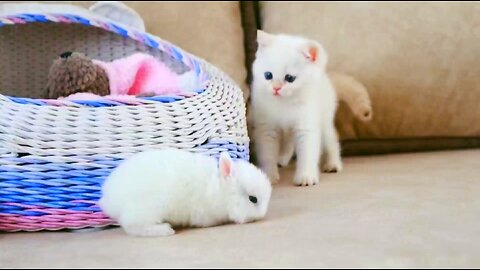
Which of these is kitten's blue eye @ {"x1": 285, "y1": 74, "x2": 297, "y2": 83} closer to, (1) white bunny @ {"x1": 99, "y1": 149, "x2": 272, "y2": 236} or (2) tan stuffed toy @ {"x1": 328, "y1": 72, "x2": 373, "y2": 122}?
(2) tan stuffed toy @ {"x1": 328, "y1": 72, "x2": 373, "y2": 122}

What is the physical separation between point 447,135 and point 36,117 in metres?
1.18

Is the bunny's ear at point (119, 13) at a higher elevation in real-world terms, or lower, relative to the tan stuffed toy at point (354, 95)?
higher

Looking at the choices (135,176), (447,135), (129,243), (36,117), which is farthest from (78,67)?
(447,135)

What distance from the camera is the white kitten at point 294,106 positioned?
5.11 feet

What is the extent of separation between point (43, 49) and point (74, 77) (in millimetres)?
282

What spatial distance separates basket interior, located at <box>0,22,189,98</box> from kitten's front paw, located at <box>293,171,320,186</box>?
39 cm

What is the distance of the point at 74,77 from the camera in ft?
4.79

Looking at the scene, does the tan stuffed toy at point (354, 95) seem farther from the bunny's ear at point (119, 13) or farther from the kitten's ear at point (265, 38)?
the bunny's ear at point (119, 13)

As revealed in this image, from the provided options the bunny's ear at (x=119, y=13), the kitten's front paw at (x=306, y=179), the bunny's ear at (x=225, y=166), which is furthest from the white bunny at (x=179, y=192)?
the bunny's ear at (x=119, y=13)

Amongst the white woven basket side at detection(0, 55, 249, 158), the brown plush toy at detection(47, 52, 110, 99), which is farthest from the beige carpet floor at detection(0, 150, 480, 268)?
the brown plush toy at detection(47, 52, 110, 99)

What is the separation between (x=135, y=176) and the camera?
111cm

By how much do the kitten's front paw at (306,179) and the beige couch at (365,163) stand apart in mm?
24

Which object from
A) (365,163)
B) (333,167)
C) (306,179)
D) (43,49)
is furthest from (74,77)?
(365,163)

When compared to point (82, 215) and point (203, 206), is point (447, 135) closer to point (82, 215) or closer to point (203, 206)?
point (203, 206)
